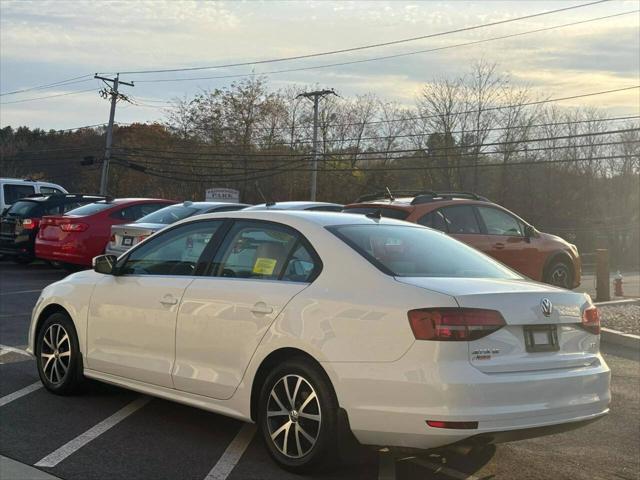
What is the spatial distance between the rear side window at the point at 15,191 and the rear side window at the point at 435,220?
43.0 feet

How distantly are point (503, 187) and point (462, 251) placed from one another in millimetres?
52948

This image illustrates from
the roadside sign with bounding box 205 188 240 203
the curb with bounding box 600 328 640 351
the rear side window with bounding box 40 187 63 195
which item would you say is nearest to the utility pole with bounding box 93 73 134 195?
the roadside sign with bounding box 205 188 240 203

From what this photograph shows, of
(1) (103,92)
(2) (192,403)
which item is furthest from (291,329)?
(1) (103,92)

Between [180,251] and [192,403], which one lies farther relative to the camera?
[180,251]

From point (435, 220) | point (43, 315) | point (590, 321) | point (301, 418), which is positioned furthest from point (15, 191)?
point (590, 321)

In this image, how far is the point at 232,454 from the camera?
4.68 m

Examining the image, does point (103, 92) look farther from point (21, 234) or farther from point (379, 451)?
point (379, 451)

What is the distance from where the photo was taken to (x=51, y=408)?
5598 millimetres

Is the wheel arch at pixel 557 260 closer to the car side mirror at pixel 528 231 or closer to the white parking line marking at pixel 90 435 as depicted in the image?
the car side mirror at pixel 528 231

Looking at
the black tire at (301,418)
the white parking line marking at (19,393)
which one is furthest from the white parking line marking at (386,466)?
the white parking line marking at (19,393)

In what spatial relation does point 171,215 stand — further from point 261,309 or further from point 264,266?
point 261,309

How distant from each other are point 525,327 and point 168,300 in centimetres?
247

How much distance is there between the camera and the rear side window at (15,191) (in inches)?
734

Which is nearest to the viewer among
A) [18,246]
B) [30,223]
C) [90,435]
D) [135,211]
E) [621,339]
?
[90,435]
